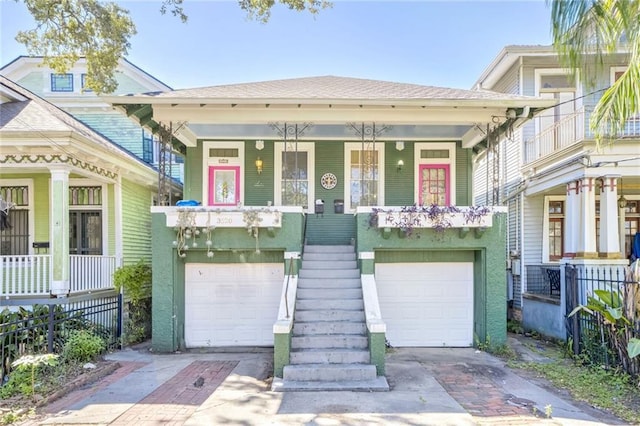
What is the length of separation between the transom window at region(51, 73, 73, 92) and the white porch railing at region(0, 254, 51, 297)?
6671 mm

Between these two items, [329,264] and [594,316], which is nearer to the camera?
[594,316]

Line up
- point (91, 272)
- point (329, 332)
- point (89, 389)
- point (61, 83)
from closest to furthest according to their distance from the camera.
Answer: point (89, 389) < point (329, 332) < point (91, 272) < point (61, 83)

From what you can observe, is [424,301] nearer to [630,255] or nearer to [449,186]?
[449,186]

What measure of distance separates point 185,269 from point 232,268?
3.25ft

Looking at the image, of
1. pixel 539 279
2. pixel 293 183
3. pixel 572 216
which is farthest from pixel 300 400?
pixel 539 279

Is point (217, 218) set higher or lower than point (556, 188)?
lower

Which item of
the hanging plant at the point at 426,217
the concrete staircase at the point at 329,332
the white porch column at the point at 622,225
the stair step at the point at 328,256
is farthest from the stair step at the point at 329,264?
the white porch column at the point at 622,225

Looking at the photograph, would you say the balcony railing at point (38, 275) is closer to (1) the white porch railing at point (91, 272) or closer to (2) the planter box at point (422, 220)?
(1) the white porch railing at point (91, 272)

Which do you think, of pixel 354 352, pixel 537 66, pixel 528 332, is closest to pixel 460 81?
pixel 537 66

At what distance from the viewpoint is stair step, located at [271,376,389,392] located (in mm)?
5918

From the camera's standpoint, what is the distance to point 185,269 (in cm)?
890

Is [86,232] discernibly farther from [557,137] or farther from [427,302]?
[557,137]

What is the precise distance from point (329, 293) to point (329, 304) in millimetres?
332

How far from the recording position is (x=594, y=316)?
713 centimetres
